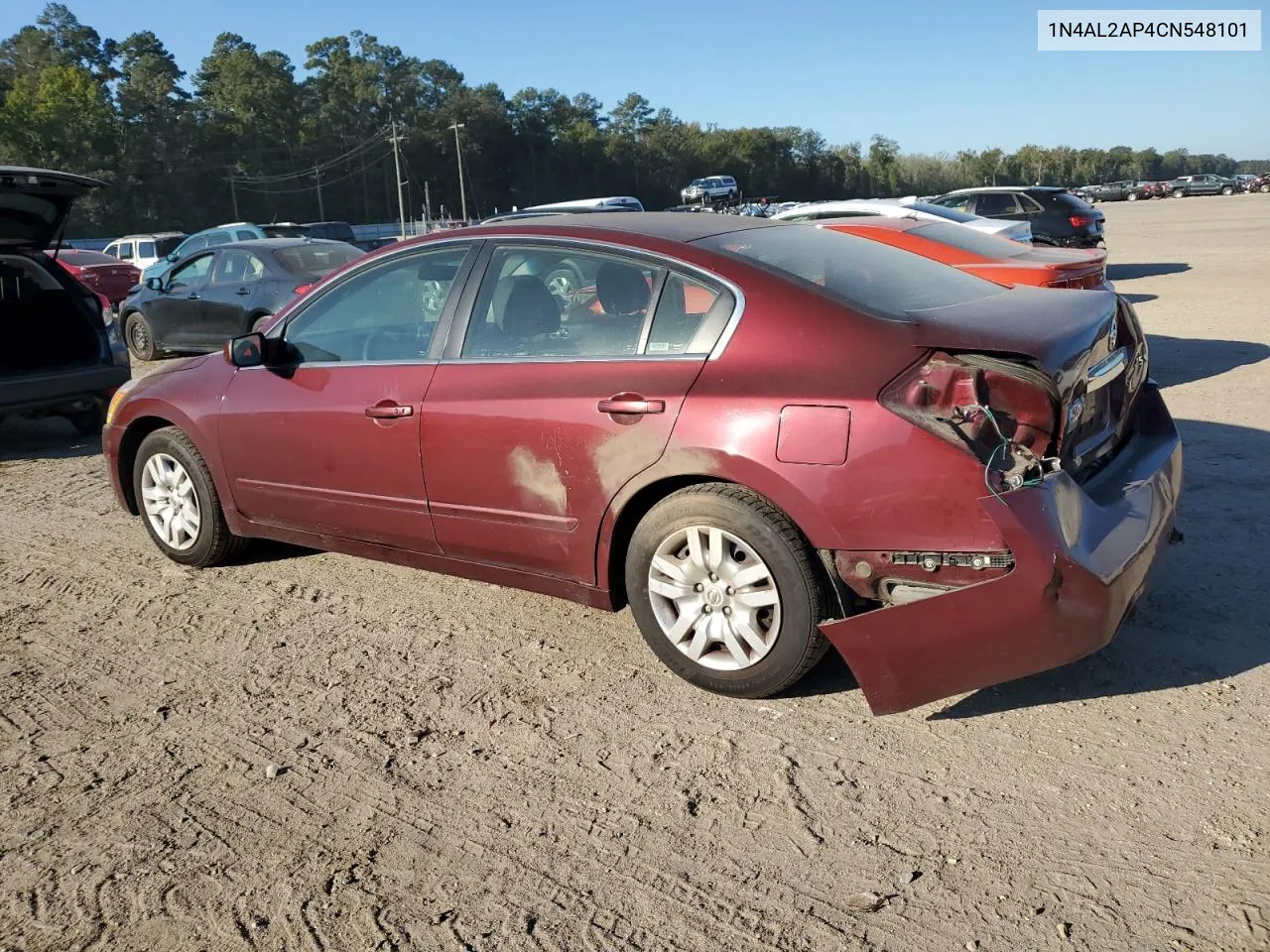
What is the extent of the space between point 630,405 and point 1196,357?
26.4ft

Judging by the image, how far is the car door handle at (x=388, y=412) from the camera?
4.17 metres

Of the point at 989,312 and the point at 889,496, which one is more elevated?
the point at 989,312

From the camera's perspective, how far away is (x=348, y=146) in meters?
103

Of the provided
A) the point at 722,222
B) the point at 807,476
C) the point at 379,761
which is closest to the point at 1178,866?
the point at 807,476

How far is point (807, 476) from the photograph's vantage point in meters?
3.22

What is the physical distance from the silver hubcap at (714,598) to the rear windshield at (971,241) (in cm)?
547

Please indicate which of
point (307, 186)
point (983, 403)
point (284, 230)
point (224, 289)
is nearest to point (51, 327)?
point (224, 289)

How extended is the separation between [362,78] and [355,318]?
114 m

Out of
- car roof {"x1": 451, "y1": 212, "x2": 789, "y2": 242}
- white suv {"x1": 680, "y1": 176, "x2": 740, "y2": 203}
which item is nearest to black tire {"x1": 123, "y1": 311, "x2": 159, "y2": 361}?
car roof {"x1": 451, "y1": 212, "x2": 789, "y2": 242}

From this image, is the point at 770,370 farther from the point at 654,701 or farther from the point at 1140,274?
the point at 1140,274

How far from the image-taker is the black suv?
17453 mm

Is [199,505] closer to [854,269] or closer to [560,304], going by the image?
[560,304]

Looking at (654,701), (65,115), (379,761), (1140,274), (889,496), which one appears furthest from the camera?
(65,115)

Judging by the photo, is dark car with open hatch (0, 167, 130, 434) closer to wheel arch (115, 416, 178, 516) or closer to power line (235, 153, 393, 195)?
wheel arch (115, 416, 178, 516)
